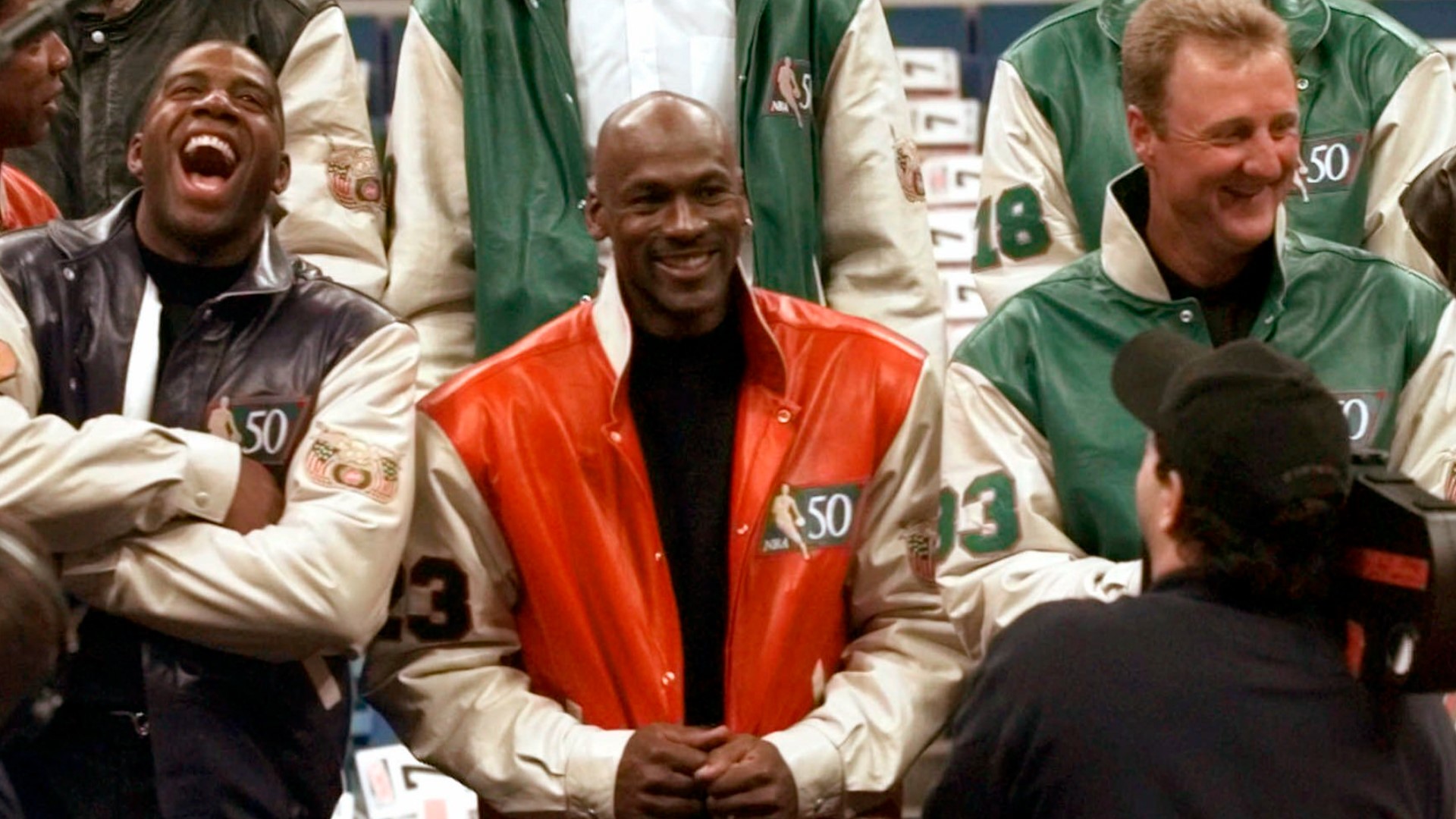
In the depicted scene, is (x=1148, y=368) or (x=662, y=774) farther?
(x=662, y=774)

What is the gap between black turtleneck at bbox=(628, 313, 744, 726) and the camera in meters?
3.74

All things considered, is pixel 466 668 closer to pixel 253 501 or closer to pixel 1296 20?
pixel 253 501

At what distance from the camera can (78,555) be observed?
3.52 meters

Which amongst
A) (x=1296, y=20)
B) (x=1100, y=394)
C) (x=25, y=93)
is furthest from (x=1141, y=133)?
(x=25, y=93)

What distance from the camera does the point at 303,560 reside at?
139 inches

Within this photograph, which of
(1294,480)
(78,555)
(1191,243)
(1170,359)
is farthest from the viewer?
(1191,243)

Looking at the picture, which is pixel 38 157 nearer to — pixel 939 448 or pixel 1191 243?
pixel 939 448

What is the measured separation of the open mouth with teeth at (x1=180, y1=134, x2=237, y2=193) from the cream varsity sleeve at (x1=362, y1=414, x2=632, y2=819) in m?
0.46

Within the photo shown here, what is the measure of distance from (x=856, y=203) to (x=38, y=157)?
1.38 metres

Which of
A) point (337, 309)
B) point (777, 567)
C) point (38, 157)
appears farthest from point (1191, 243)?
point (38, 157)

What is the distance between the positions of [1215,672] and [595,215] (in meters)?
1.57

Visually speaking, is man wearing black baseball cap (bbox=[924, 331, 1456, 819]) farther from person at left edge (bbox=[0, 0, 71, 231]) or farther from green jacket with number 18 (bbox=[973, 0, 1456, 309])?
person at left edge (bbox=[0, 0, 71, 231])

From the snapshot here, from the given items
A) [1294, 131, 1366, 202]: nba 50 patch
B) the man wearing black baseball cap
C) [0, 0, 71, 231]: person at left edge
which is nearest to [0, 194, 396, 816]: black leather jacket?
[0, 0, 71, 231]: person at left edge

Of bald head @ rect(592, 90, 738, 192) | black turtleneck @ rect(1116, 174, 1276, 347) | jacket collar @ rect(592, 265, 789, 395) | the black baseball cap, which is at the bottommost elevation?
jacket collar @ rect(592, 265, 789, 395)
